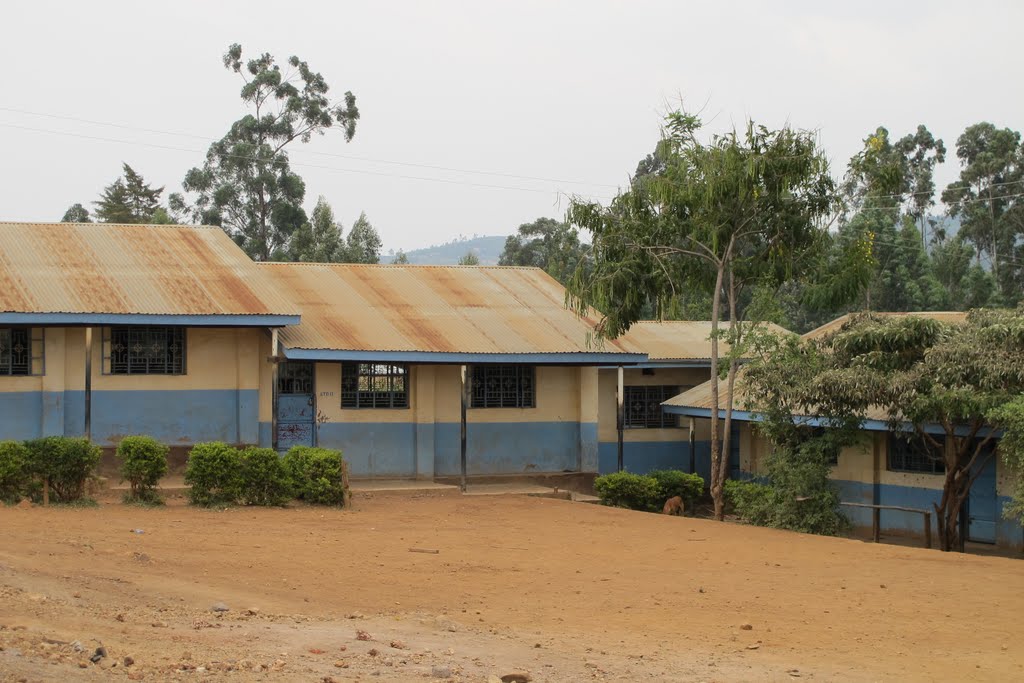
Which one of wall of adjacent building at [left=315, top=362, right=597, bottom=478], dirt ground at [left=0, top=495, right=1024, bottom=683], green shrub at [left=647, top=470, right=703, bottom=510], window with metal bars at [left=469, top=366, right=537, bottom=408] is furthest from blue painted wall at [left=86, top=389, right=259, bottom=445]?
green shrub at [left=647, top=470, right=703, bottom=510]

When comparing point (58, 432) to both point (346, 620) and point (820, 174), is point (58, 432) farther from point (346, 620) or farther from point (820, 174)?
point (820, 174)

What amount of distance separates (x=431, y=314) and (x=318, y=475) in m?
6.16

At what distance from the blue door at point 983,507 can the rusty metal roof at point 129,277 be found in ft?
39.9

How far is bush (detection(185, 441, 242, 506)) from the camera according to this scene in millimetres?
18109

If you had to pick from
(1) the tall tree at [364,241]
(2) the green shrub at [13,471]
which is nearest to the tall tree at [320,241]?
(1) the tall tree at [364,241]

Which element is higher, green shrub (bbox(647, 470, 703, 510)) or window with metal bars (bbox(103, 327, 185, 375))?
window with metal bars (bbox(103, 327, 185, 375))

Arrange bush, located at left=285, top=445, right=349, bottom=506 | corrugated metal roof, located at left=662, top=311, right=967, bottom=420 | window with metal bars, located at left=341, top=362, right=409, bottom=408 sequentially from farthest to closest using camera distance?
window with metal bars, located at left=341, top=362, right=409, bottom=408, corrugated metal roof, located at left=662, top=311, right=967, bottom=420, bush, located at left=285, top=445, right=349, bottom=506

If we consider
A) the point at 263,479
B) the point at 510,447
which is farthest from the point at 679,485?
the point at 263,479

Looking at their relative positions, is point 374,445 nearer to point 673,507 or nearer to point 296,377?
point 296,377

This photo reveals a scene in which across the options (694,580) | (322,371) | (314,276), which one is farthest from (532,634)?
(314,276)

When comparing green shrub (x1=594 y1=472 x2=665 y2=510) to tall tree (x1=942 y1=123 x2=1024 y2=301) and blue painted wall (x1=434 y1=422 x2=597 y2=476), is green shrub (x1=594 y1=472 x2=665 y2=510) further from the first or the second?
tall tree (x1=942 y1=123 x2=1024 y2=301)

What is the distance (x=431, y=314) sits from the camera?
24359mm

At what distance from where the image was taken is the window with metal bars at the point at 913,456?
65.9ft

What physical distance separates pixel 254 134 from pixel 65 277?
32.7 metres
